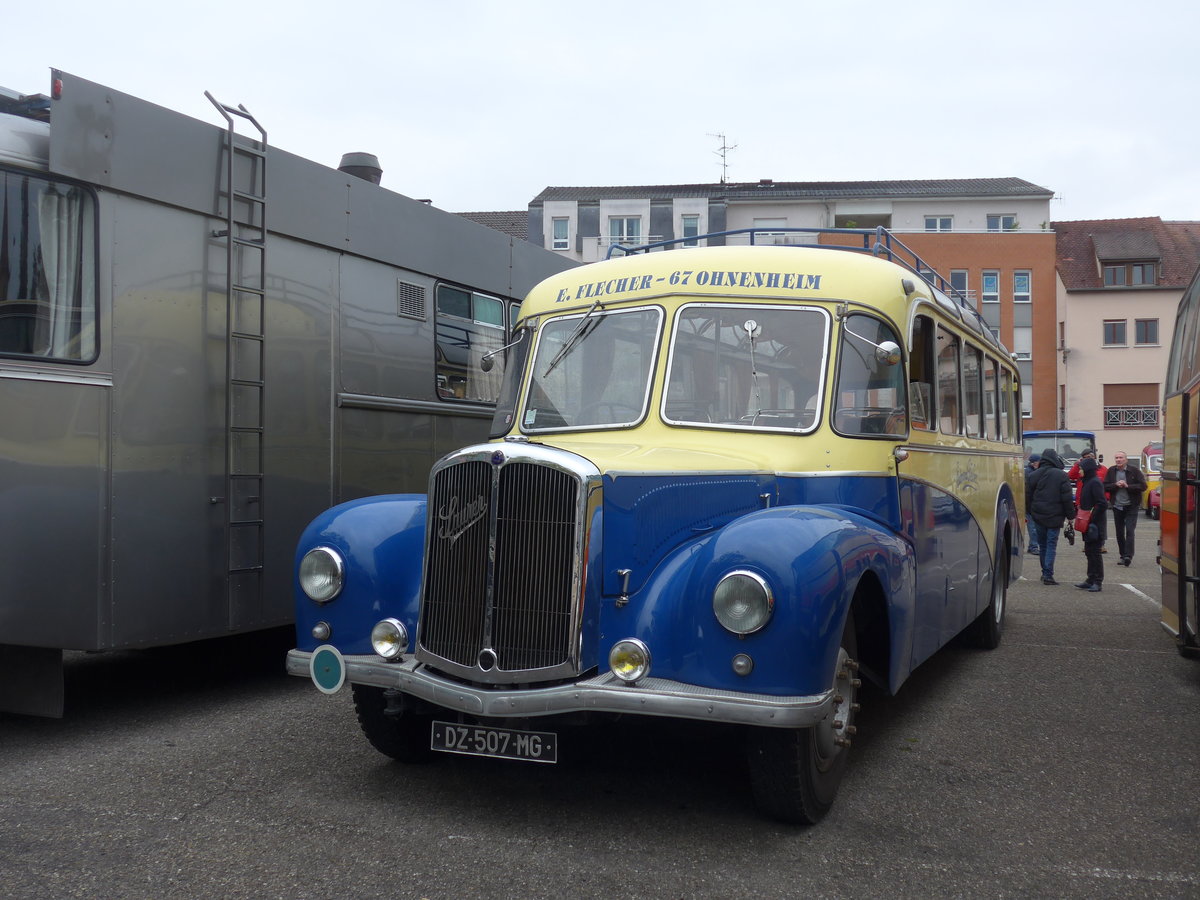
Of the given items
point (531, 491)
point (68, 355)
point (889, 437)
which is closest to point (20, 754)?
point (68, 355)

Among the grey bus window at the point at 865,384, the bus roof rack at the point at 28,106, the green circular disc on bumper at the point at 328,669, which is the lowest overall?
the green circular disc on bumper at the point at 328,669

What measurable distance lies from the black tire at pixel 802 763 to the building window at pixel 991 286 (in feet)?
163

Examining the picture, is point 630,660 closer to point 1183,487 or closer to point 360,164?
point 1183,487

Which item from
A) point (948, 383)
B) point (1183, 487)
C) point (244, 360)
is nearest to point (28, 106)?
point (244, 360)

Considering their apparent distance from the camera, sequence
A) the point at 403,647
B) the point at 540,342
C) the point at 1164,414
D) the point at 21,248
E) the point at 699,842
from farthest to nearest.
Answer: the point at 1164,414, the point at 540,342, the point at 21,248, the point at 403,647, the point at 699,842

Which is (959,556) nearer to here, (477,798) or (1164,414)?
(1164,414)

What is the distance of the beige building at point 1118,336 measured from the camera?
1943 inches

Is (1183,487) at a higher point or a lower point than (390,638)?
higher

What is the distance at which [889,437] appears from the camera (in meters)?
5.56

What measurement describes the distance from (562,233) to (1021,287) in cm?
2106

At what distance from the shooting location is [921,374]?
6156mm

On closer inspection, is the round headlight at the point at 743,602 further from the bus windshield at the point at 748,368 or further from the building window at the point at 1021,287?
the building window at the point at 1021,287

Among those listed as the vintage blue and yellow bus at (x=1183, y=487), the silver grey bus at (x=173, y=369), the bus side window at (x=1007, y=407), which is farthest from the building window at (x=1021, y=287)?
the silver grey bus at (x=173, y=369)

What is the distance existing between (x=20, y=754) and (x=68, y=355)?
2.01 meters
